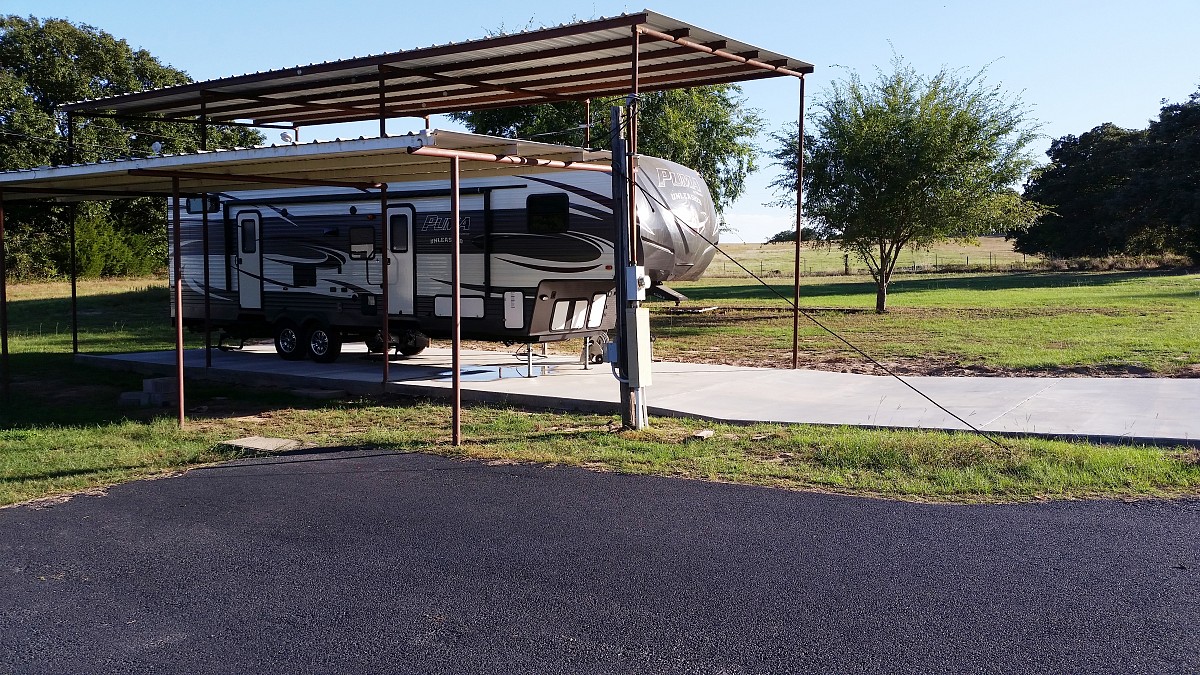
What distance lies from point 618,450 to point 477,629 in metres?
4.01

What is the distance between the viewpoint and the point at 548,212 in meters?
13.2

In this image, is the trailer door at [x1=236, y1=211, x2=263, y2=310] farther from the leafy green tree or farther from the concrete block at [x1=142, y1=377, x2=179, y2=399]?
the leafy green tree

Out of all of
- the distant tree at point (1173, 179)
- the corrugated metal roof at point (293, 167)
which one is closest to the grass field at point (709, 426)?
the corrugated metal roof at point (293, 167)

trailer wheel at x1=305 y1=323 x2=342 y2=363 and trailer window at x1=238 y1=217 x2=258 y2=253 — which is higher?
trailer window at x1=238 y1=217 x2=258 y2=253

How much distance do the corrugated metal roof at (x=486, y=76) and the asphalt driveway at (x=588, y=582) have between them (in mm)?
4712

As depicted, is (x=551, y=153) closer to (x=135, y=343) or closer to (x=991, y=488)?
(x=991, y=488)

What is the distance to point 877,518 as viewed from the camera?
6.52m

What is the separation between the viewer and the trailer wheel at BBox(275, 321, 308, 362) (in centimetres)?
1534

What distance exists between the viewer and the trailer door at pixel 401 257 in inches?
555

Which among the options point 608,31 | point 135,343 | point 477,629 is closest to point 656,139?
point 135,343

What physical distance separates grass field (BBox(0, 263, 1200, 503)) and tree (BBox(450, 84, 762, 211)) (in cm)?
719

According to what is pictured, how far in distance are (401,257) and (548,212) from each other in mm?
2340

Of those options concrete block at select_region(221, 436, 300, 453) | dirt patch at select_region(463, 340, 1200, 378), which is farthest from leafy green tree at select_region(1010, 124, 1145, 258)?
concrete block at select_region(221, 436, 300, 453)

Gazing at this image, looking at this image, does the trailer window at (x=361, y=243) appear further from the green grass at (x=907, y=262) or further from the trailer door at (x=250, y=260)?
the green grass at (x=907, y=262)
